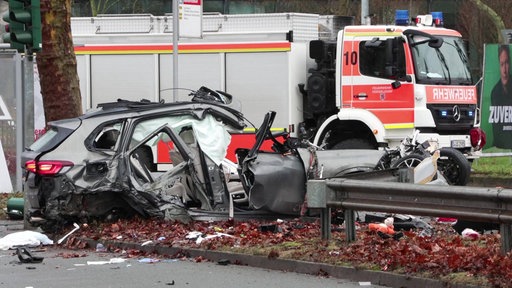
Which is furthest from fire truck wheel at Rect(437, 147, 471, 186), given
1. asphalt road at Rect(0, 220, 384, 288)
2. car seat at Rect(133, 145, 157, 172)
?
asphalt road at Rect(0, 220, 384, 288)

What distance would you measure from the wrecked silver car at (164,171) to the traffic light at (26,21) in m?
1.61

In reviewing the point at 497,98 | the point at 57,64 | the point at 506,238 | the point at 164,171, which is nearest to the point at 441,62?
the point at 497,98

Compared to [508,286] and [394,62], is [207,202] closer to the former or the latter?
[508,286]

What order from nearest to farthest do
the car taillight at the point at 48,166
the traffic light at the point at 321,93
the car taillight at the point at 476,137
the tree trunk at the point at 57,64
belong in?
the car taillight at the point at 48,166 → the tree trunk at the point at 57,64 → the car taillight at the point at 476,137 → the traffic light at the point at 321,93

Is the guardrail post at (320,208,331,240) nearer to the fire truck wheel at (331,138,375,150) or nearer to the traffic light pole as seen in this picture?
the fire truck wheel at (331,138,375,150)

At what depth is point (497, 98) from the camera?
23.0 m

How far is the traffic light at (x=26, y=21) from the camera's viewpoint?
581 inches

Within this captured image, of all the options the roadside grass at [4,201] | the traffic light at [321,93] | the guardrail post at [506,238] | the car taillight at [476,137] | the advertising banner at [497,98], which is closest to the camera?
the guardrail post at [506,238]

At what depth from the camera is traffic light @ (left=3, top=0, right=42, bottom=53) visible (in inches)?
581

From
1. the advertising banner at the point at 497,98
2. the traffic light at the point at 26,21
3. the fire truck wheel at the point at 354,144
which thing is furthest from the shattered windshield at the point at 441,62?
the traffic light at the point at 26,21

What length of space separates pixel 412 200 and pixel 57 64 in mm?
7968

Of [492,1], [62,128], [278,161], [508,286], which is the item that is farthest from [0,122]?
[492,1]

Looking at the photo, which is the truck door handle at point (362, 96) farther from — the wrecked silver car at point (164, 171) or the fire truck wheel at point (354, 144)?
the wrecked silver car at point (164, 171)

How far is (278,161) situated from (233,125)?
3.93ft
